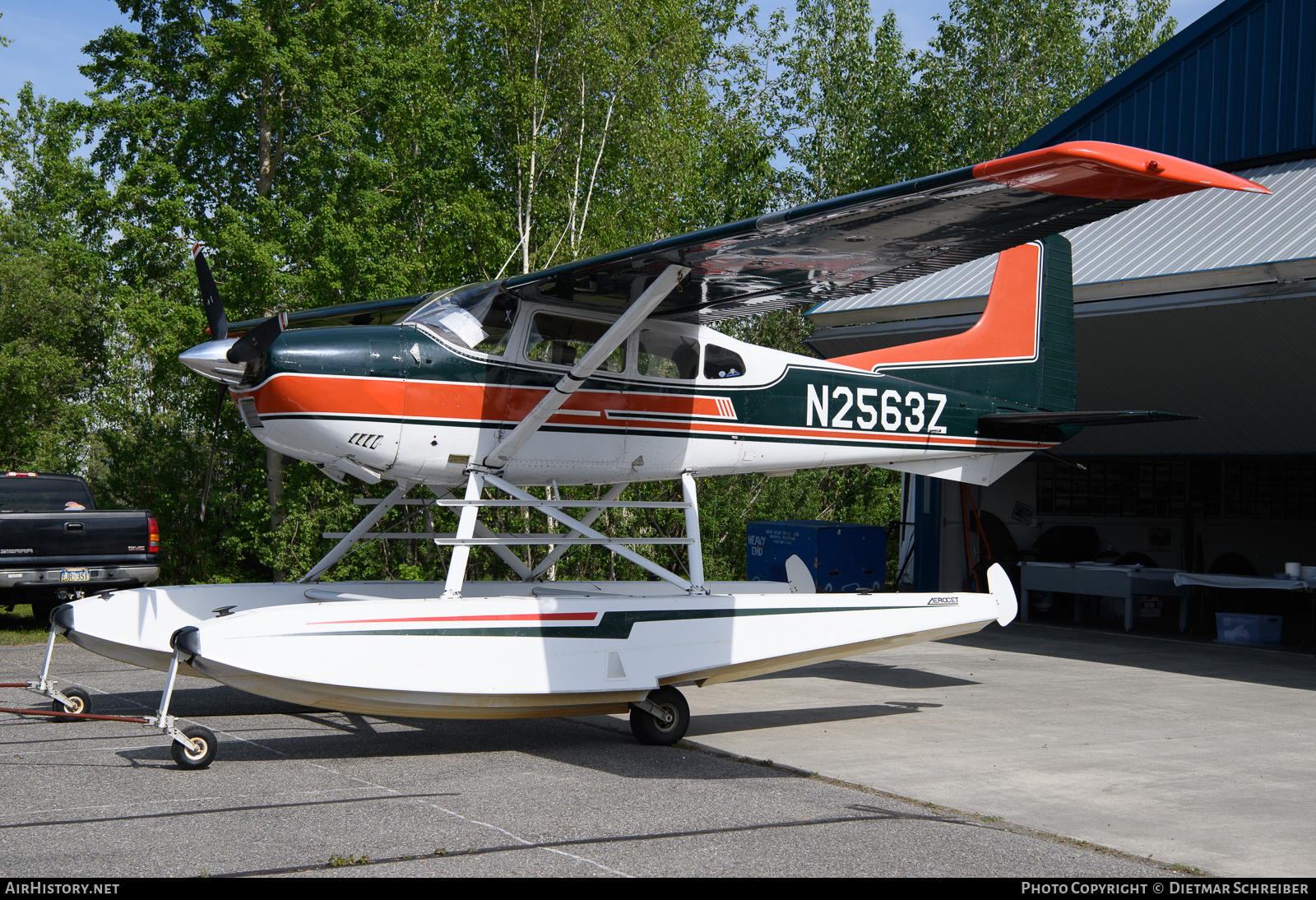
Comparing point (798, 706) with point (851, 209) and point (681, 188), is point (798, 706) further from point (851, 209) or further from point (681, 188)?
point (681, 188)

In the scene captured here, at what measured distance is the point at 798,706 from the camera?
8.50 metres

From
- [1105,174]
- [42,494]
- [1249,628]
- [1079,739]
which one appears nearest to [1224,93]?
[1249,628]

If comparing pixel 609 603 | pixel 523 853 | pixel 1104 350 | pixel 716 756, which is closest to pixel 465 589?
pixel 609 603

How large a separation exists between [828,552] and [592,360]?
29.3 feet

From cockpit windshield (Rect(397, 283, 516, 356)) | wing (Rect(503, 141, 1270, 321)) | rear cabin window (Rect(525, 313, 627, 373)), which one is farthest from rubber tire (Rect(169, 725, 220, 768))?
wing (Rect(503, 141, 1270, 321))

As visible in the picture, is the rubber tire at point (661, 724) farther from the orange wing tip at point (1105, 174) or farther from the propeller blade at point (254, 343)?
the orange wing tip at point (1105, 174)

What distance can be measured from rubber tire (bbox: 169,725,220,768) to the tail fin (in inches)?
239

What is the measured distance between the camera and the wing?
5055 mm

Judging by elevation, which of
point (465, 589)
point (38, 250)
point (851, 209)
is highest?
point (38, 250)

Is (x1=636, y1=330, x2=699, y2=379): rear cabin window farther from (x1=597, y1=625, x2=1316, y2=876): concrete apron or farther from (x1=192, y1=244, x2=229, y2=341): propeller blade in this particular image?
(x1=192, y1=244, x2=229, y2=341): propeller blade

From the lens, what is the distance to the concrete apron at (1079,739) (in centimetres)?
507

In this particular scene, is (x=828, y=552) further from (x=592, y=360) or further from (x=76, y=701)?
(x=76, y=701)

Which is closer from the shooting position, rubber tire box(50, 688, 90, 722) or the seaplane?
the seaplane

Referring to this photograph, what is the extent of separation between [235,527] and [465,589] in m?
9.76
